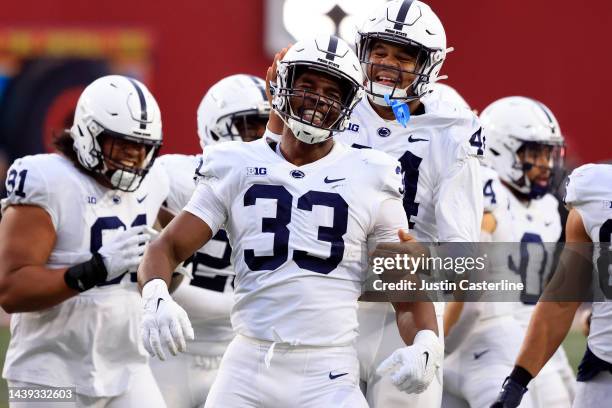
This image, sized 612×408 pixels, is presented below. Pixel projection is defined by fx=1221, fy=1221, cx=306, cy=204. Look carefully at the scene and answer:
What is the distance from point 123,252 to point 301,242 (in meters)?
0.98

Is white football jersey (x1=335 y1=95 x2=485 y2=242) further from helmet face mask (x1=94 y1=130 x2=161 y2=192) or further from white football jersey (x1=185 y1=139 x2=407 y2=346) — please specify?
helmet face mask (x1=94 y1=130 x2=161 y2=192)

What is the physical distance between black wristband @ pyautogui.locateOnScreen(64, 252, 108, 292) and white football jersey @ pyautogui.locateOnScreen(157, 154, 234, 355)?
58cm

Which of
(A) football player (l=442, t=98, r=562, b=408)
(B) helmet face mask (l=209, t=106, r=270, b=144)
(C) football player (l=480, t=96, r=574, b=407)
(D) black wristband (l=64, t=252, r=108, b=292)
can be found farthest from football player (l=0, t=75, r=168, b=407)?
(C) football player (l=480, t=96, r=574, b=407)

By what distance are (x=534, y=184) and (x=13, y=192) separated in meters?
2.47

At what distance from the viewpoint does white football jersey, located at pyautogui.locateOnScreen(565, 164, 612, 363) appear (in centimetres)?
378

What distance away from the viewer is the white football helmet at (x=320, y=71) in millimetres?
3477

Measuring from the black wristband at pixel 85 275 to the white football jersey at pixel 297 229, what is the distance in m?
0.80

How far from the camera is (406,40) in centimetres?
405

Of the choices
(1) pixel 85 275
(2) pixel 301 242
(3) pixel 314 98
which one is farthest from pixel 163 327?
(1) pixel 85 275

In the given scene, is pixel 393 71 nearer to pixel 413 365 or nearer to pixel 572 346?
pixel 413 365

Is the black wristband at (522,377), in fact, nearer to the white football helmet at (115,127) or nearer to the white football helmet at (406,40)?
the white football helmet at (406,40)

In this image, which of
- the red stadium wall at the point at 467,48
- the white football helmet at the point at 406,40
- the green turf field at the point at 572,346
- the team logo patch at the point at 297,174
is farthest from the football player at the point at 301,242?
the red stadium wall at the point at 467,48

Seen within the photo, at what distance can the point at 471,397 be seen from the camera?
16.1ft

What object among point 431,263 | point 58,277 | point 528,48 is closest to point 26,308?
point 58,277
